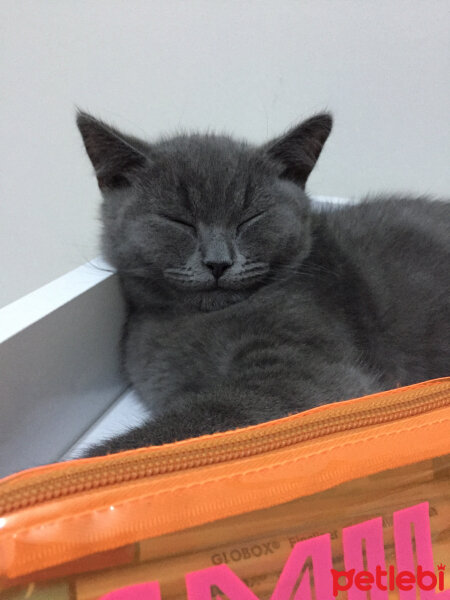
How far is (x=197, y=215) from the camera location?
0.70 metres

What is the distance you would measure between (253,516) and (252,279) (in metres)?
0.38

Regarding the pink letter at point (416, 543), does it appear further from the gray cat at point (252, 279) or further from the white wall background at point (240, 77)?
the white wall background at point (240, 77)

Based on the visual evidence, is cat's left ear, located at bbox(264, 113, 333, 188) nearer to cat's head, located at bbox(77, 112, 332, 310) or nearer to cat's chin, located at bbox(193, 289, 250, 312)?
cat's head, located at bbox(77, 112, 332, 310)

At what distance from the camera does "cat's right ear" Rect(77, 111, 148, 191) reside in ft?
2.32

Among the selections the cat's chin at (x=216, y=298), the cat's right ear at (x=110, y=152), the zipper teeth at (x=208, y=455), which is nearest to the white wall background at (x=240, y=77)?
the cat's right ear at (x=110, y=152)

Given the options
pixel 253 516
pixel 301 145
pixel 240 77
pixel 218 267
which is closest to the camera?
pixel 253 516

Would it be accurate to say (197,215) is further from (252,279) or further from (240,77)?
(240,77)

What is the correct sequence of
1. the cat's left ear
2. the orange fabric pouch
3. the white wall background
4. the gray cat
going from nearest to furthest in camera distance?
1. the orange fabric pouch
2. the gray cat
3. the cat's left ear
4. the white wall background

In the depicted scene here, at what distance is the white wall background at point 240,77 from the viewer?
106 centimetres

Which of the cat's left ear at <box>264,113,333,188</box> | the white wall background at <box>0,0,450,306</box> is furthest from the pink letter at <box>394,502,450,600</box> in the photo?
the white wall background at <box>0,0,450,306</box>

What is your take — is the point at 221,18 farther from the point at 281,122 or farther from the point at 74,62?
the point at 74,62

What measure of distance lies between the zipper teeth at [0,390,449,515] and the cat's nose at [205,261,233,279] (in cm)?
29

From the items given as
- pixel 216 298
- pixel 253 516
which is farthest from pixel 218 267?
pixel 253 516

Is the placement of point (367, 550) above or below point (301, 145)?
below
